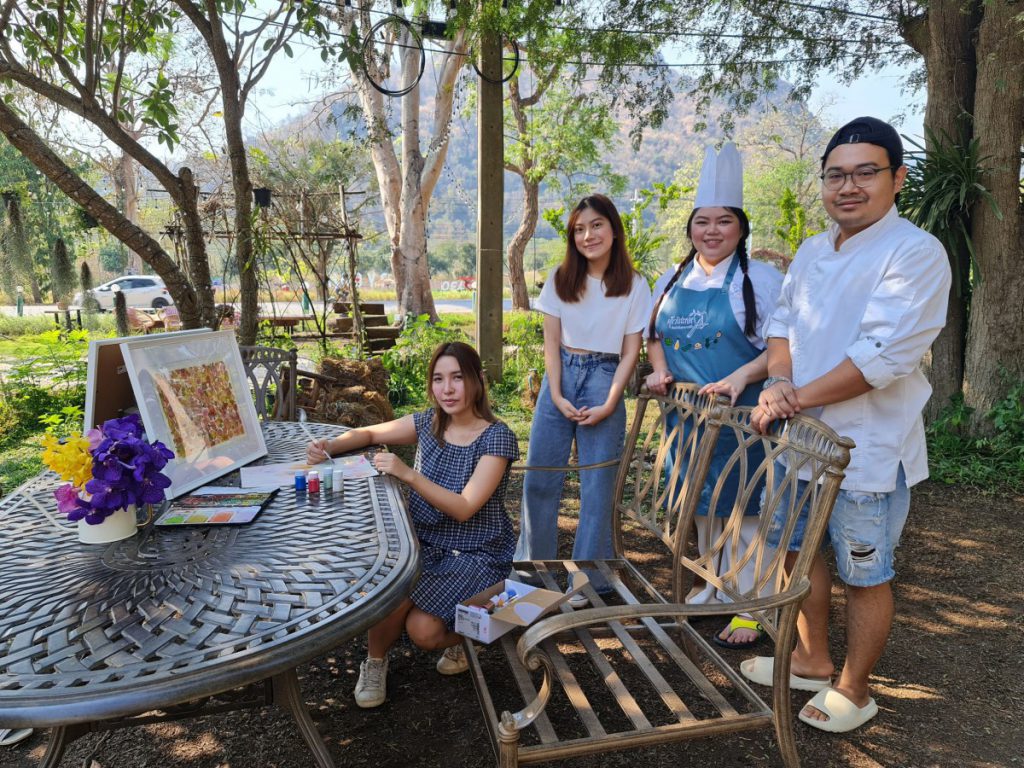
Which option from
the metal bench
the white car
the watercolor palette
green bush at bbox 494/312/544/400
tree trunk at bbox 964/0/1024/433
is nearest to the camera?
the metal bench

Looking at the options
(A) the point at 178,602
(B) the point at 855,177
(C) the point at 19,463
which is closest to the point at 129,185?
(C) the point at 19,463

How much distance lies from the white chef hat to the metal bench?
0.73 m

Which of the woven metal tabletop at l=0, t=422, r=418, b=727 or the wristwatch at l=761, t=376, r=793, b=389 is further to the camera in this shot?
the wristwatch at l=761, t=376, r=793, b=389

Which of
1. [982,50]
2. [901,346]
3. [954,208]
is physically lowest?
[901,346]

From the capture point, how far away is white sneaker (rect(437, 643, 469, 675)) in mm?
2307

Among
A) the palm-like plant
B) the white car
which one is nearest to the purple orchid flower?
the palm-like plant

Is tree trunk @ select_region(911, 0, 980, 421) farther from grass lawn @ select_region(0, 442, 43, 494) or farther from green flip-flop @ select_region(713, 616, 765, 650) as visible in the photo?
grass lawn @ select_region(0, 442, 43, 494)

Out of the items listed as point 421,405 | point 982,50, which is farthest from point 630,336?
point 421,405

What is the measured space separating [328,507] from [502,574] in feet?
1.94

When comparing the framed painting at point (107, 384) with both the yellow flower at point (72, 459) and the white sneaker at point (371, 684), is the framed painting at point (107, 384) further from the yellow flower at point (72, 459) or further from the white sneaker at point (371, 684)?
the white sneaker at point (371, 684)

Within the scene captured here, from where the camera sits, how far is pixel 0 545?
1532mm

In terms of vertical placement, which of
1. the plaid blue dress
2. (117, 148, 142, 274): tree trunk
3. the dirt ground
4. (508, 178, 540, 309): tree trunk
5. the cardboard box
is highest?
(117, 148, 142, 274): tree trunk

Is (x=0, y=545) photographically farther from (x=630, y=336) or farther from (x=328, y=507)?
(x=630, y=336)

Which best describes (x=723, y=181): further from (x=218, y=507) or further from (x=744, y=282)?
(x=218, y=507)
